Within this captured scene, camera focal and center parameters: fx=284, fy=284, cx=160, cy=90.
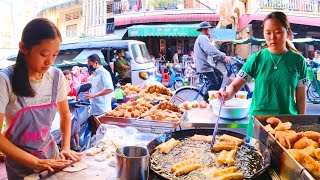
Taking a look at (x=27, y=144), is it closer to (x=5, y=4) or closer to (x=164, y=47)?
(x=5, y=4)

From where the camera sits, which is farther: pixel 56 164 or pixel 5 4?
pixel 5 4

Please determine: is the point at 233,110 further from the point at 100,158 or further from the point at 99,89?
the point at 99,89

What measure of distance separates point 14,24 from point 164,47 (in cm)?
1538

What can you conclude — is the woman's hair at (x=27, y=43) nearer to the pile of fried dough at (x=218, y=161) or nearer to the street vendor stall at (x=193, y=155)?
the street vendor stall at (x=193, y=155)

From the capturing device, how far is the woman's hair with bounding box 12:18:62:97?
1.81 meters

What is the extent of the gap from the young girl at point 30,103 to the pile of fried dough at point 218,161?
0.66 meters

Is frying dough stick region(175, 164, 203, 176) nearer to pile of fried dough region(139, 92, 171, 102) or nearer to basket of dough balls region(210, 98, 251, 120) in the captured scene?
basket of dough balls region(210, 98, 251, 120)

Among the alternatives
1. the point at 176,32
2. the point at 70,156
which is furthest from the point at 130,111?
the point at 176,32

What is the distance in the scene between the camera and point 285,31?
2.68m

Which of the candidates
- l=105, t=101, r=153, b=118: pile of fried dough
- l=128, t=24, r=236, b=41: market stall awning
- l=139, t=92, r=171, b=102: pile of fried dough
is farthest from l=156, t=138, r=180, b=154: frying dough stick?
l=128, t=24, r=236, b=41: market stall awning

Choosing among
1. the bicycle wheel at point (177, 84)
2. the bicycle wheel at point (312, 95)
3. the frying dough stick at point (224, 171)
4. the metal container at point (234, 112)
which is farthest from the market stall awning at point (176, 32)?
the frying dough stick at point (224, 171)

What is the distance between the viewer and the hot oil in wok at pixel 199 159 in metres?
1.61

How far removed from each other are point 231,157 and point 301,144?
438 millimetres

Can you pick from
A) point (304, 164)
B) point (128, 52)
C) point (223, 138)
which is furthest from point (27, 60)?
point (128, 52)
